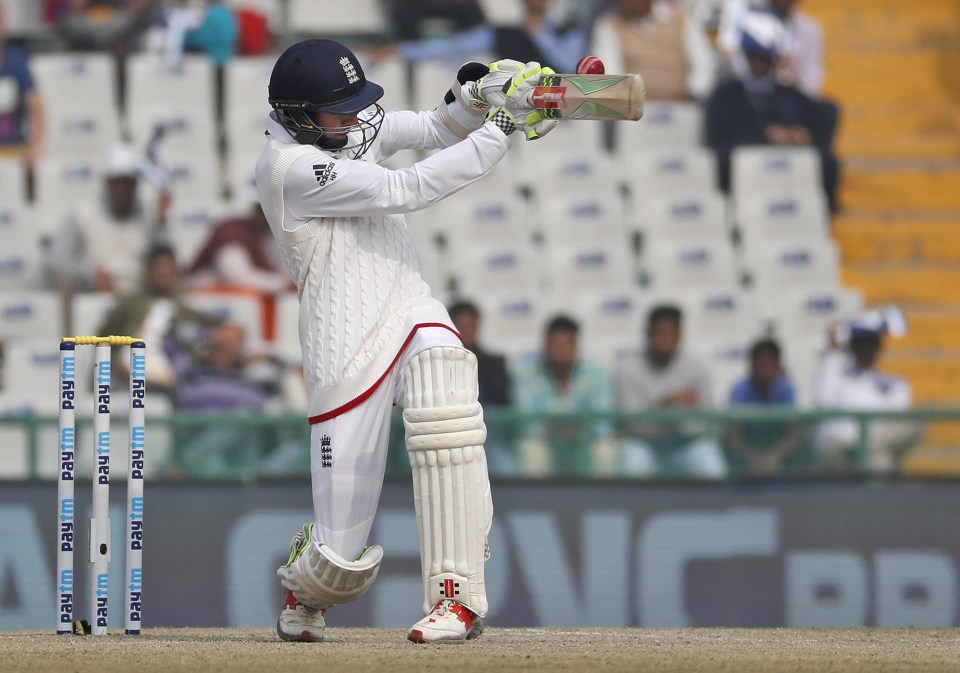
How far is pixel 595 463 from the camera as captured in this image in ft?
25.4

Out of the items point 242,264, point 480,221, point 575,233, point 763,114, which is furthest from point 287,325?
point 763,114

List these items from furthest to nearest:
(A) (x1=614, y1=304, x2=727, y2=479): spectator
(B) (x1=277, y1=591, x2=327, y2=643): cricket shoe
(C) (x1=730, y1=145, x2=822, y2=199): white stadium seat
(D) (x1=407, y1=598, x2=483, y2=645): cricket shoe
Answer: (C) (x1=730, y1=145, x2=822, y2=199): white stadium seat
(A) (x1=614, y1=304, x2=727, y2=479): spectator
(B) (x1=277, y1=591, x2=327, y2=643): cricket shoe
(D) (x1=407, y1=598, x2=483, y2=645): cricket shoe

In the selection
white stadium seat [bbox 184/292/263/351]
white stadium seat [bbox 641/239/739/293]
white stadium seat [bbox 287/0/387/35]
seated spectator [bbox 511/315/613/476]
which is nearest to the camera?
seated spectator [bbox 511/315/613/476]

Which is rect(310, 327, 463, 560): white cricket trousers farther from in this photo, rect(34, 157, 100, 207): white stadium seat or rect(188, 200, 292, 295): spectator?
rect(34, 157, 100, 207): white stadium seat

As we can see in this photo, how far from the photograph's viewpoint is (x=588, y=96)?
5105 mm

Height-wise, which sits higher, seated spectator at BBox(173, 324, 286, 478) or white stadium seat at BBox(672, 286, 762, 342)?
white stadium seat at BBox(672, 286, 762, 342)

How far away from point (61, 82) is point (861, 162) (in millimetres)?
5288

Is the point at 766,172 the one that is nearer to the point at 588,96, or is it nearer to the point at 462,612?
the point at 588,96

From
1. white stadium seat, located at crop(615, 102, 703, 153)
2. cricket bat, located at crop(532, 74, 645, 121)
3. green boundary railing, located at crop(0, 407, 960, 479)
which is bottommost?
green boundary railing, located at crop(0, 407, 960, 479)

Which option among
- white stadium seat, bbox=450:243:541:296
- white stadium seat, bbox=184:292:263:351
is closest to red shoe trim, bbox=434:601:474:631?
white stadium seat, bbox=184:292:263:351

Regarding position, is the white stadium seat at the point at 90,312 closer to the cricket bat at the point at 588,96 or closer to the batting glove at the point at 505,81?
the batting glove at the point at 505,81

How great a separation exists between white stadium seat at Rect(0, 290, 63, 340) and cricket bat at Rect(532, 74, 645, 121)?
16.5ft

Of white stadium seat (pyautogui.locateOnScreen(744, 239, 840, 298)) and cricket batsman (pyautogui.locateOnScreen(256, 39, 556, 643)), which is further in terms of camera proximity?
white stadium seat (pyautogui.locateOnScreen(744, 239, 840, 298))

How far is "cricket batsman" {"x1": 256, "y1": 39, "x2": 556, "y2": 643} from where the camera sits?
505 cm
